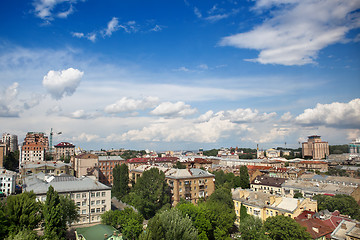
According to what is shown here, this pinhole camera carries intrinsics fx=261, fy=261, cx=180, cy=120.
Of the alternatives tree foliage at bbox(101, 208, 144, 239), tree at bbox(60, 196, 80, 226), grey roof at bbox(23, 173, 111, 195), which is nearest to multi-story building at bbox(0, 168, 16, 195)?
grey roof at bbox(23, 173, 111, 195)

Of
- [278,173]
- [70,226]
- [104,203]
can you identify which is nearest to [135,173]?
[104,203]

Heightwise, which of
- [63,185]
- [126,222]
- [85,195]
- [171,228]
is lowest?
[126,222]

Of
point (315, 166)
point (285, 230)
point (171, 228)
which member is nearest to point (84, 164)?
point (171, 228)

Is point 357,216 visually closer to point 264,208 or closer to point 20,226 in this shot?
point 264,208

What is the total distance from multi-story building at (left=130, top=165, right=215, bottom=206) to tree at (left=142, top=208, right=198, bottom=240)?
27.0 metres

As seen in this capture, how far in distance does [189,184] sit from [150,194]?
12031 millimetres

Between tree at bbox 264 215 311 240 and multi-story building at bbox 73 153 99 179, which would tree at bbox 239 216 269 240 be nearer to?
tree at bbox 264 215 311 240

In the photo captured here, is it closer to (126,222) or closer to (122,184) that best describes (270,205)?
(126,222)

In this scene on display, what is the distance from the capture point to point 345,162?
149625mm

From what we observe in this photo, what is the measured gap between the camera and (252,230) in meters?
39.2

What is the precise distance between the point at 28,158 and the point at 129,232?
4228 inches

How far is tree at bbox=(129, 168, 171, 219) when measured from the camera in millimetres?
57750

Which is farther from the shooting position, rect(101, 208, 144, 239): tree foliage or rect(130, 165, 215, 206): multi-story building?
rect(130, 165, 215, 206): multi-story building

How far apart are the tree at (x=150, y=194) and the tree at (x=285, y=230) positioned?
26.6 m
